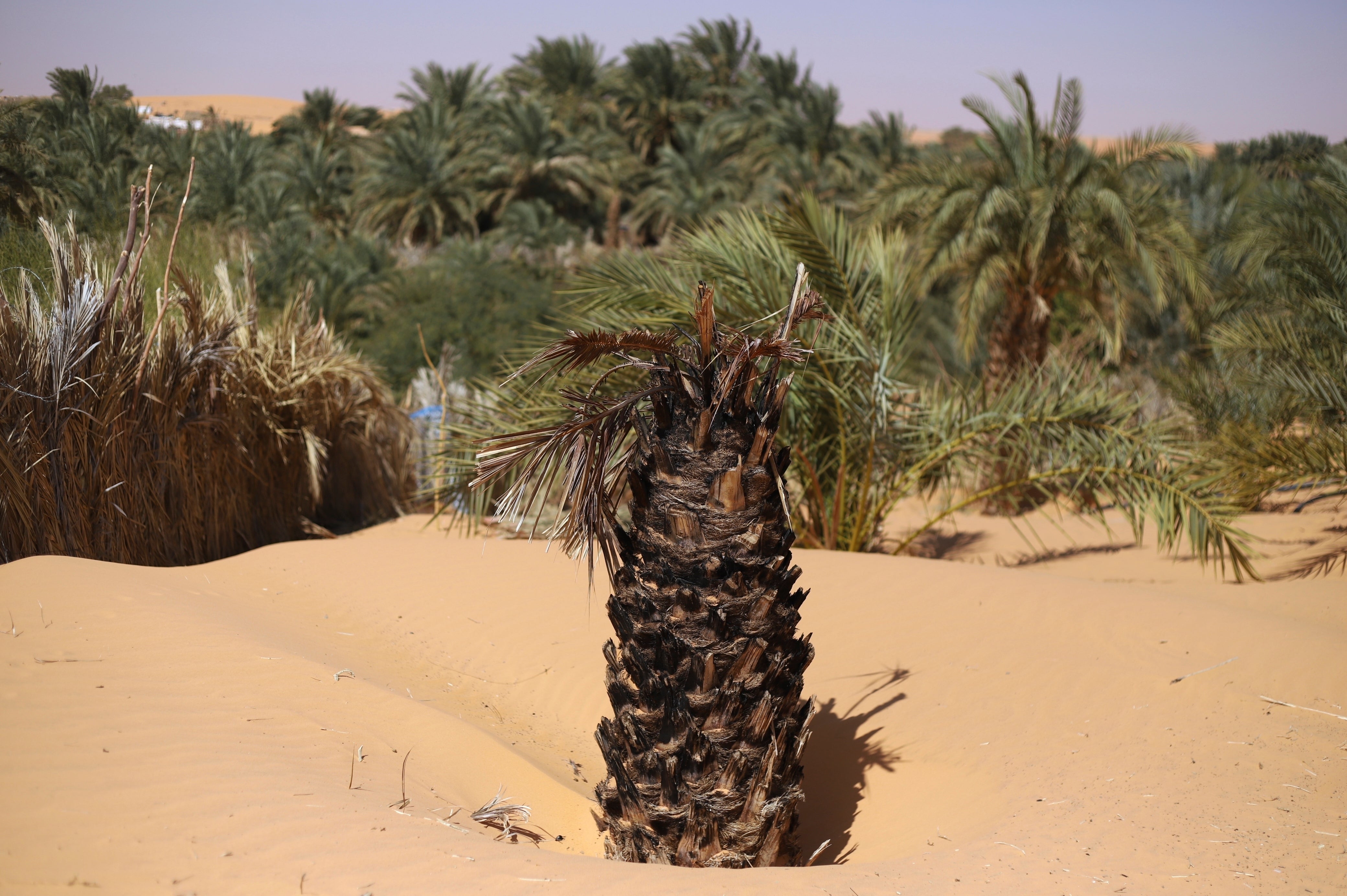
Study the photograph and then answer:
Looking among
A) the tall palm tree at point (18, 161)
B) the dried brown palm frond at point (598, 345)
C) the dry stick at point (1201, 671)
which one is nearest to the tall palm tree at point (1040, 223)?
the dry stick at point (1201, 671)

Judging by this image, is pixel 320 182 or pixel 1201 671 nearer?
pixel 1201 671

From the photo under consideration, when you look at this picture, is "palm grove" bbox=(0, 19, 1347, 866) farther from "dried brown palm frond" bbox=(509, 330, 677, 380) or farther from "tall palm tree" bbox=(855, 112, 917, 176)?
"tall palm tree" bbox=(855, 112, 917, 176)

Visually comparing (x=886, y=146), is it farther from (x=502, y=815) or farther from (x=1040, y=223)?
(x=502, y=815)

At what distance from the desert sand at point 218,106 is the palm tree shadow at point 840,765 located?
7.89 m

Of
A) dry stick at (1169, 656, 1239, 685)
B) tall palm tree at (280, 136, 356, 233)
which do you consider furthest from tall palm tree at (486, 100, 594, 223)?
dry stick at (1169, 656, 1239, 685)

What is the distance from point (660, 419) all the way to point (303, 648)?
114 inches

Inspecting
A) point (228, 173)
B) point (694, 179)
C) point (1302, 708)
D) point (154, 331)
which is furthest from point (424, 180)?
point (1302, 708)

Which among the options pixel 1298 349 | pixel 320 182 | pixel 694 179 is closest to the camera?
pixel 1298 349

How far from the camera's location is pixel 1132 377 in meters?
14.9

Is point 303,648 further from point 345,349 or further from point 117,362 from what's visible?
point 345,349

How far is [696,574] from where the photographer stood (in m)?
3.35

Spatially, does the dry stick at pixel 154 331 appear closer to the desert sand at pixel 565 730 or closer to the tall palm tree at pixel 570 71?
the desert sand at pixel 565 730

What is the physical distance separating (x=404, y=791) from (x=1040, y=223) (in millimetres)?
10685

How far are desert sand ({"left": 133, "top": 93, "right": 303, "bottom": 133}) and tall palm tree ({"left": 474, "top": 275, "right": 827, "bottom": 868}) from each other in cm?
699
